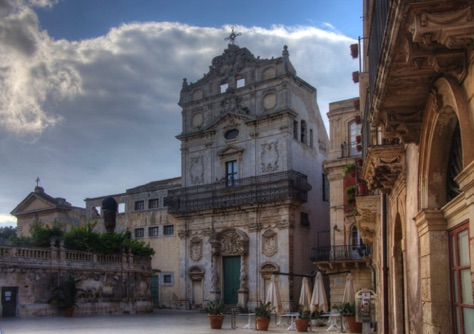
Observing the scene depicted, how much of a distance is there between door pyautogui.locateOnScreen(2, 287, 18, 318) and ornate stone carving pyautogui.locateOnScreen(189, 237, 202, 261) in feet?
48.4

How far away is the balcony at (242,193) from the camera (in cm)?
3966

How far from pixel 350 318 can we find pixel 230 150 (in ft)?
71.2

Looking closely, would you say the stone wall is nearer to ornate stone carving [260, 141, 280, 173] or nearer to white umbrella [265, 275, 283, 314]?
ornate stone carving [260, 141, 280, 173]

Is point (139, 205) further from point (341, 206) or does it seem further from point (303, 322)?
point (303, 322)

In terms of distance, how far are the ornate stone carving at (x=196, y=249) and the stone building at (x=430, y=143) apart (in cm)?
3399

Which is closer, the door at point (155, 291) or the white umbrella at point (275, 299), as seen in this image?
the white umbrella at point (275, 299)

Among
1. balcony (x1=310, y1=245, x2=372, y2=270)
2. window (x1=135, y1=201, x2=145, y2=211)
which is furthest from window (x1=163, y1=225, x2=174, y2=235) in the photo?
balcony (x1=310, y1=245, x2=372, y2=270)

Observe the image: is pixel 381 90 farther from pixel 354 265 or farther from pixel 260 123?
pixel 260 123

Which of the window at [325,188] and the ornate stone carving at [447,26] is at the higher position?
the window at [325,188]

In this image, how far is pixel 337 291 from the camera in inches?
1297

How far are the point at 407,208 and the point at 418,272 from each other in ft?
4.35

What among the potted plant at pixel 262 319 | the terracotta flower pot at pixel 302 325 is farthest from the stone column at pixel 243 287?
the terracotta flower pot at pixel 302 325

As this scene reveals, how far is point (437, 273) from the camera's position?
701 cm

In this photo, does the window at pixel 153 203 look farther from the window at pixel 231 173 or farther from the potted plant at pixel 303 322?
the potted plant at pixel 303 322
